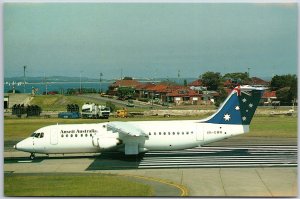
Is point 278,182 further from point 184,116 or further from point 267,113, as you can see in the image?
point 267,113

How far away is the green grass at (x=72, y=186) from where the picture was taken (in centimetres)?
Answer: 2162

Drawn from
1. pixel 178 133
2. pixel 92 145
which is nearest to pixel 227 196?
pixel 178 133

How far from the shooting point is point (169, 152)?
32562 millimetres

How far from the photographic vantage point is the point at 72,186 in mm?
22531

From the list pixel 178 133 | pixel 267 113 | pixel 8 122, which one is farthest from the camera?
pixel 267 113

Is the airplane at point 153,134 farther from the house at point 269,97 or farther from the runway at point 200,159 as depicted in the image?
the house at point 269,97

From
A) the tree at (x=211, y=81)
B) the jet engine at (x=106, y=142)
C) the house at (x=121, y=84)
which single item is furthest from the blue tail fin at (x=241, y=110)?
the tree at (x=211, y=81)

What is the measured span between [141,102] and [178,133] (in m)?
14.0

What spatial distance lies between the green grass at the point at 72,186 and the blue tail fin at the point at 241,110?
922 cm

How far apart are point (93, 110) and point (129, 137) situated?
1523cm

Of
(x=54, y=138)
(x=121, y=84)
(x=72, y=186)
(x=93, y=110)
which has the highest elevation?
(x=121, y=84)

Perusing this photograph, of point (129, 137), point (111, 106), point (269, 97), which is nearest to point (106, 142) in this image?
point (129, 137)

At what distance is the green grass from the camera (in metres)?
21.6

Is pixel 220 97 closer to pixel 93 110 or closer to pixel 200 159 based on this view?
pixel 93 110
